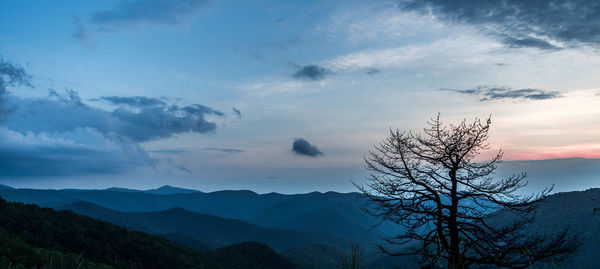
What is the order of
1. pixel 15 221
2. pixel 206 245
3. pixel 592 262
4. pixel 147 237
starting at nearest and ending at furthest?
1. pixel 15 221
2. pixel 147 237
3. pixel 592 262
4. pixel 206 245

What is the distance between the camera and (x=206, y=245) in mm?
167250

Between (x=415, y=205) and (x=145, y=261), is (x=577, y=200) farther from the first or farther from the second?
(x=415, y=205)

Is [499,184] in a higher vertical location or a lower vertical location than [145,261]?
higher

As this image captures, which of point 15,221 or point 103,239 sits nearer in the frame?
point 15,221

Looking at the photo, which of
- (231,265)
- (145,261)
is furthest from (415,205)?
(231,265)

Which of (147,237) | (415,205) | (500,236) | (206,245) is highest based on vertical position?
(415,205)

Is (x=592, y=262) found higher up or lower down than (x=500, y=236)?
lower down

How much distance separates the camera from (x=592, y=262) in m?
90.9

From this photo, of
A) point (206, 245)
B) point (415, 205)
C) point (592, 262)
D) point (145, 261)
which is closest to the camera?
point (415, 205)

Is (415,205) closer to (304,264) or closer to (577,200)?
(304,264)

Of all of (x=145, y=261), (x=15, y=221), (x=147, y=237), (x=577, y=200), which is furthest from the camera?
(x=577, y=200)

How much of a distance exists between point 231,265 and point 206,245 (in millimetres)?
78742

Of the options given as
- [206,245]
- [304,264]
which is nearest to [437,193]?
[304,264]

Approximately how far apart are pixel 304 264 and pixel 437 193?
121 meters
